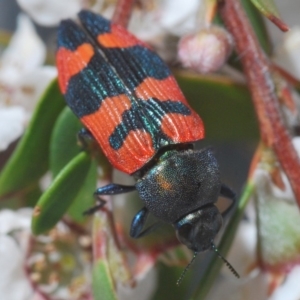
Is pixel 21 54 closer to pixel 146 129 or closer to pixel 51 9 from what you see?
pixel 51 9

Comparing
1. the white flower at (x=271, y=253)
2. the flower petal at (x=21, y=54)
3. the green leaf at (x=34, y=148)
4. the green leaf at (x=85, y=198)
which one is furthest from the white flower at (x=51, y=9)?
the white flower at (x=271, y=253)

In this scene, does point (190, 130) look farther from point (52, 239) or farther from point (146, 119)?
point (52, 239)

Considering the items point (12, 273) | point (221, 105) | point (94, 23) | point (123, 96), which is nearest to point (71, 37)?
point (94, 23)

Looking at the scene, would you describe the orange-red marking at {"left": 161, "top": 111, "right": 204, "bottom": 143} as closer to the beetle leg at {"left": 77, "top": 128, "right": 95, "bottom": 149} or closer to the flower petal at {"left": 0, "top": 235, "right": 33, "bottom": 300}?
the beetle leg at {"left": 77, "top": 128, "right": 95, "bottom": 149}

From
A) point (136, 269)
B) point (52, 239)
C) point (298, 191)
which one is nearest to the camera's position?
point (298, 191)

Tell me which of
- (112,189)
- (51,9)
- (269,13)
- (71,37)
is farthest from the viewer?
(51,9)

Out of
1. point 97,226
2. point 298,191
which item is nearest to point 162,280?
point 97,226
